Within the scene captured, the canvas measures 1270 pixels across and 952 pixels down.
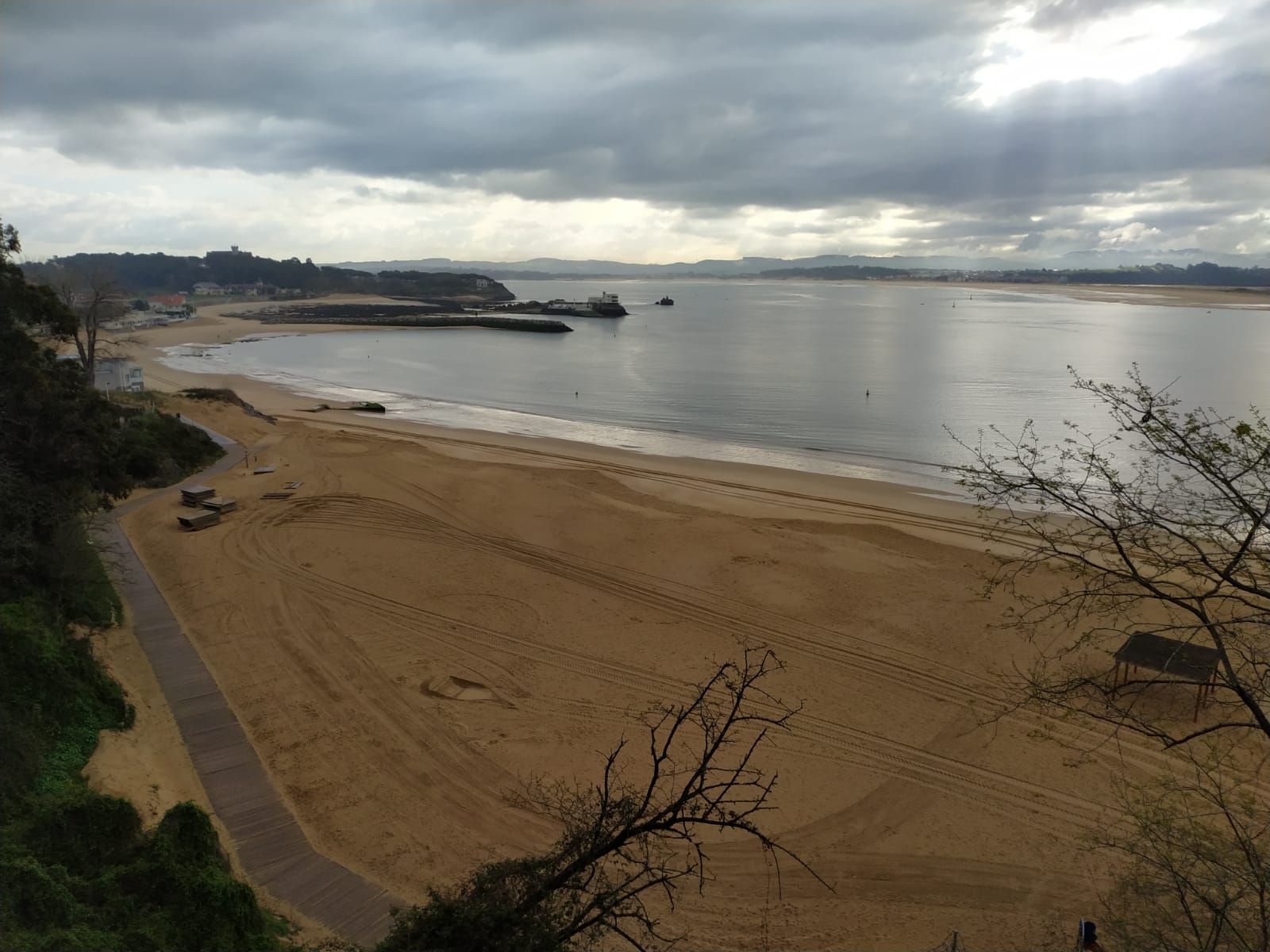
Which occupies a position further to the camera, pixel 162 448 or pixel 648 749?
→ pixel 162 448

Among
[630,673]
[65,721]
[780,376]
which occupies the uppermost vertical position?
[780,376]

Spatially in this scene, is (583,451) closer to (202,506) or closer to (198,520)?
(202,506)

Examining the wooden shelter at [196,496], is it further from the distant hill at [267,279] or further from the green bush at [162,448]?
the distant hill at [267,279]

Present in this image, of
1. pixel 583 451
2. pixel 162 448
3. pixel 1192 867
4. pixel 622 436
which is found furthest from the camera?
pixel 622 436

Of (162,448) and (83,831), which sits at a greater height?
(162,448)

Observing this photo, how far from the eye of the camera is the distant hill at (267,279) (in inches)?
Answer: 6718

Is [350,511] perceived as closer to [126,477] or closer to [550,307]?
[126,477]

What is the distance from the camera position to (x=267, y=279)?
18625cm

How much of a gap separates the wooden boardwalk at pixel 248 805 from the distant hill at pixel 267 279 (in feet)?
509

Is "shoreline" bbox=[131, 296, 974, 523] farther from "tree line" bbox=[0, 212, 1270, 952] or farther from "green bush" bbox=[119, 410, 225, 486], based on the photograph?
"tree line" bbox=[0, 212, 1270, 952]

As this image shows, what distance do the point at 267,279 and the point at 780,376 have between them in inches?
6973

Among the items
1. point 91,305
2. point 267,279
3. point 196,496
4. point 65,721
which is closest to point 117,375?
point 91,305

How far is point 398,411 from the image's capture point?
1571 inches

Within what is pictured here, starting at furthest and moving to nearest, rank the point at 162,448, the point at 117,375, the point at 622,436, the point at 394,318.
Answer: the point at 394,318 < the point at 622,436 < the point at 117,375 < the point at 162,448
